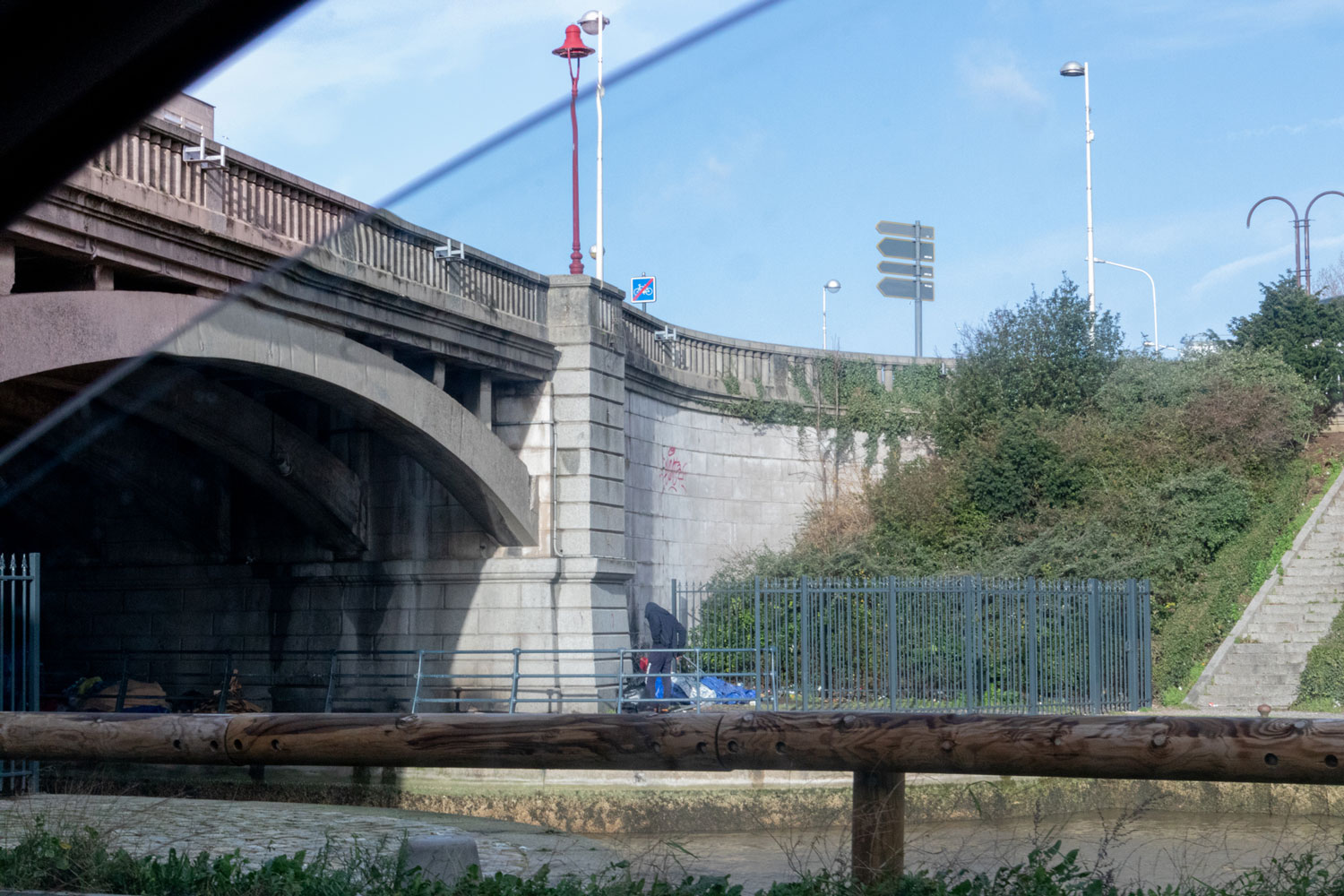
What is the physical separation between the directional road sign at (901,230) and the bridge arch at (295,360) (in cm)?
58

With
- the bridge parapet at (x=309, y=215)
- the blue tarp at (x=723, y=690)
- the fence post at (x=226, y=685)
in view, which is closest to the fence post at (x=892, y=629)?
the blue tarp at (x=723, y=690)

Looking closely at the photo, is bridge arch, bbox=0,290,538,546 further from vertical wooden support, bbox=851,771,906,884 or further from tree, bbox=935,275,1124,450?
tree, bbox=935,275,1124,450

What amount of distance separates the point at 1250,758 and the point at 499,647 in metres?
13.5

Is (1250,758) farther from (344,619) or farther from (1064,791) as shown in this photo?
(344,619)

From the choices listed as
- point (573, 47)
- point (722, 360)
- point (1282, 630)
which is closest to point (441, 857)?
point (573, 47)

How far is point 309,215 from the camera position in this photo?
225 centimetres

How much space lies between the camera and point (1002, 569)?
64.9 feet

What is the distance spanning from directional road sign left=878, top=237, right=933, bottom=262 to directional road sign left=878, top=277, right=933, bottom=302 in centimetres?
3

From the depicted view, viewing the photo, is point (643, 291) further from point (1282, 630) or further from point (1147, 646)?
point (1282, 630)

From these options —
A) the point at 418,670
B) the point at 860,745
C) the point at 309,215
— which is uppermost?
the point at 309,215

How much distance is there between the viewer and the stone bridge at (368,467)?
396 inches

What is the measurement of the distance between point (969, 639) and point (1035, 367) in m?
7.95

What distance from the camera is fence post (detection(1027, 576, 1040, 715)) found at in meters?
16.1

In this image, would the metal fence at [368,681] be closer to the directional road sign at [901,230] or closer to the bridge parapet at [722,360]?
the bridge parapet at [722,360]
